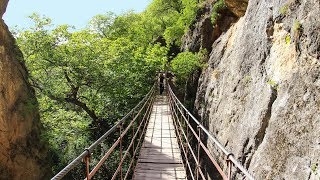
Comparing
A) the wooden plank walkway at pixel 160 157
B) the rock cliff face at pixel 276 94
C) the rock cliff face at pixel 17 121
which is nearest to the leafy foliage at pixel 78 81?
the rock cliff face at pixel 17 121

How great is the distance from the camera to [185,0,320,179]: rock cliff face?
4.59 m

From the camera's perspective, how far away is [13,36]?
1725 cm

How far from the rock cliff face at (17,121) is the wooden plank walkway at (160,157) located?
8.17 m

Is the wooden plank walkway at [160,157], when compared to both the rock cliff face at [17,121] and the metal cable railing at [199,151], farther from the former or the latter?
the rock cliff face at [17,121]

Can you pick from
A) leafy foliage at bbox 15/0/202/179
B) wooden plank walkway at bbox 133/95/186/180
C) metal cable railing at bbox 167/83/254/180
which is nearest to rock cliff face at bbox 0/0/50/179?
leafy foliage at bbox 15/0/202/179

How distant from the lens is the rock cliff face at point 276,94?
15.1 ft

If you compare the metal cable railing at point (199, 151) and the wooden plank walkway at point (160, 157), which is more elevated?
the metal cable railing at point (199, 151)

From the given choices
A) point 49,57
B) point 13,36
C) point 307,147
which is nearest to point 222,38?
point 49,57

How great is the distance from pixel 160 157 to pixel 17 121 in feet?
36.0

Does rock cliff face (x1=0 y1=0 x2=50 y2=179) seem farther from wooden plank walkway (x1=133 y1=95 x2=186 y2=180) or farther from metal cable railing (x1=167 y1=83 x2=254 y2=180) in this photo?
metal cable railing (x1=167 y1=83 x2=254 y2=180)

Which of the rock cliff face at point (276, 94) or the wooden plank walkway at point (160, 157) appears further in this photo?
the wooden plank walkway at point (160, 157)

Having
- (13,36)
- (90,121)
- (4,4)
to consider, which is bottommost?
(90,121)

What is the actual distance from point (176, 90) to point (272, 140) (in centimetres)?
1689

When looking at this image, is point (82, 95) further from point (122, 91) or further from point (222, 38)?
point (222, 38)
